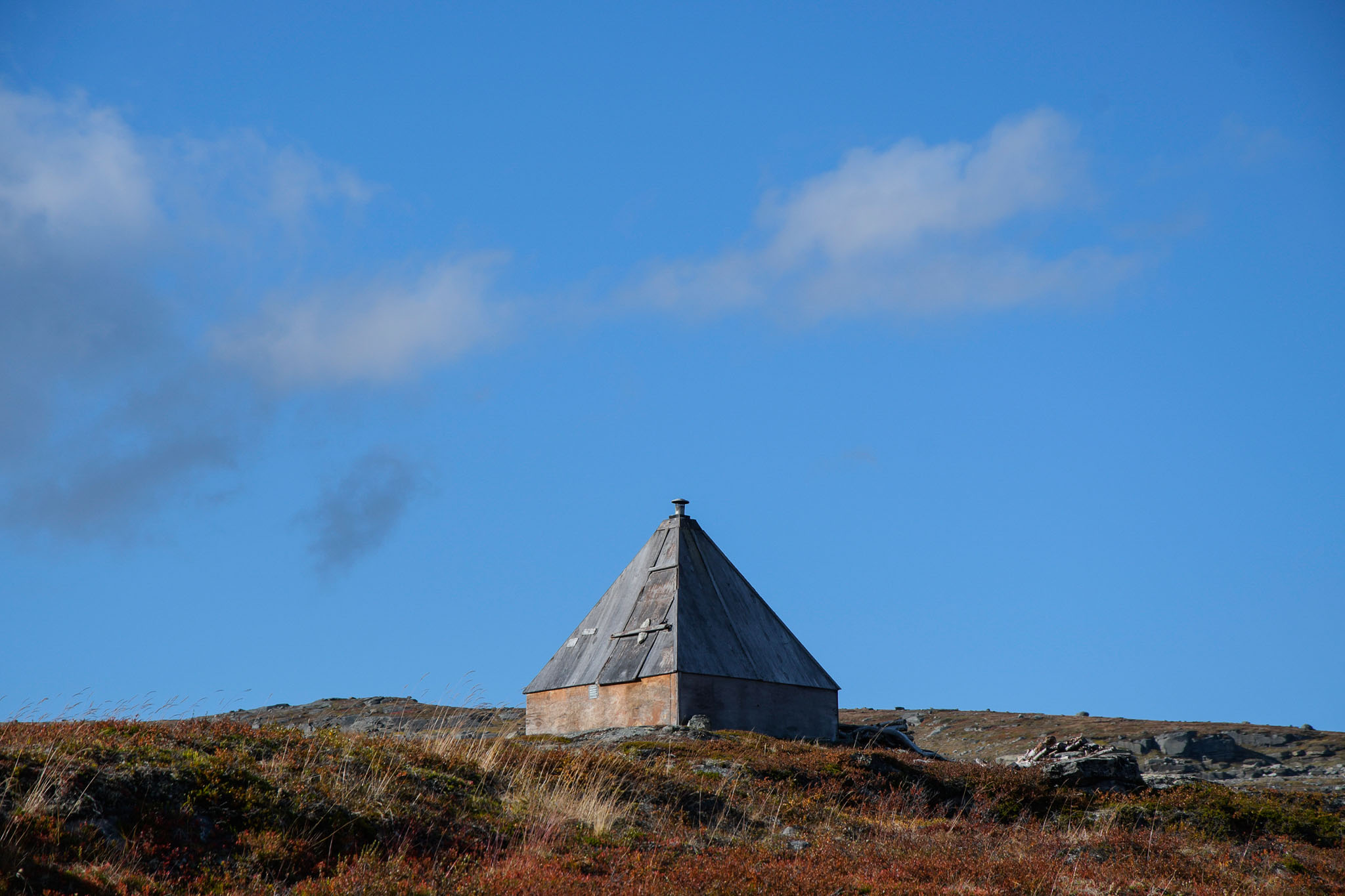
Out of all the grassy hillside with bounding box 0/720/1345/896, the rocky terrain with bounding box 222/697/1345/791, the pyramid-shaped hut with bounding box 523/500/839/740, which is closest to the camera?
the grassy hillside with bounding box 0/720/1345/896

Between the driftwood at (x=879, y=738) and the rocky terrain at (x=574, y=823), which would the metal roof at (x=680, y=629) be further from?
the rocky terrain at (x=574, y=823)

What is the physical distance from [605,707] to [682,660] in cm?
252

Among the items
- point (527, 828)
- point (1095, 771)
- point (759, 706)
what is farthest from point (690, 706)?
point (527, 828)

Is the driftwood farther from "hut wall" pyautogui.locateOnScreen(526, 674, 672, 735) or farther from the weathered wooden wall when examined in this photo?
"hut wall" pyautogui.locateOnScreen(526, 674, 672, 735)

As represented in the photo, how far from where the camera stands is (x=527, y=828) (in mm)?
11945

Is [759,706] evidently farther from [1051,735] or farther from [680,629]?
[1051,735]

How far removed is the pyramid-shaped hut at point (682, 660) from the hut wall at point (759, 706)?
24 mm

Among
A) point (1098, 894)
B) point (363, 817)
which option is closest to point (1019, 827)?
point (1098, 894)

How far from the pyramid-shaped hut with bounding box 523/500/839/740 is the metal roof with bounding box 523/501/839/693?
3 cm

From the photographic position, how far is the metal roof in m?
25.8

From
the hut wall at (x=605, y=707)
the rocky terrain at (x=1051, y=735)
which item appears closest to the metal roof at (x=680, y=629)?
the hut wall at (x=605, y=707)

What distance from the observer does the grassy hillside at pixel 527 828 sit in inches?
377

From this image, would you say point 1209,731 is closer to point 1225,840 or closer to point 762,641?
point 762,641

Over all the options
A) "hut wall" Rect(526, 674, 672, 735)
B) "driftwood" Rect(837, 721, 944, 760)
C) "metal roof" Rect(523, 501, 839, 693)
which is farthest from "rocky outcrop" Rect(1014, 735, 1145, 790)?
"hut wall" Rect(526, 674, 672, 735)
